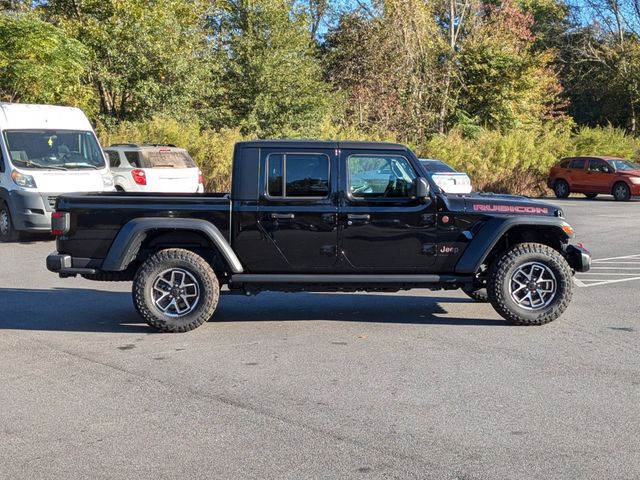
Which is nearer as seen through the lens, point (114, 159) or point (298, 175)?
point (298, 175)

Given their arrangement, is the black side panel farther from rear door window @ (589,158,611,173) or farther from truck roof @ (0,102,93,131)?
rear door window @ (589,158,611,173)

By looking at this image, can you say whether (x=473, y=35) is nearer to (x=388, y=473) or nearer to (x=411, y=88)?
(x=411, y=88)

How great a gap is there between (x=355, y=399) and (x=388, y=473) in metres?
1.43

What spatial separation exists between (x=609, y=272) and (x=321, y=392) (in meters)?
7.64

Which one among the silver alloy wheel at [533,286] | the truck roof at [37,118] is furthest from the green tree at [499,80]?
the silver alloy wheel at [533,286]

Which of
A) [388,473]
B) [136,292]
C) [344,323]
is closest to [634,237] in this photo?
[344,323]

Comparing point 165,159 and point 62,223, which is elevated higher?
point 165,159

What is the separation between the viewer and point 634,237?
17750 millimetres

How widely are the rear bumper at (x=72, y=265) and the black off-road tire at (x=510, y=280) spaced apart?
12.7 ft

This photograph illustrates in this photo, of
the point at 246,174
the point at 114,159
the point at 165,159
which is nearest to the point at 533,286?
the point at 246,174

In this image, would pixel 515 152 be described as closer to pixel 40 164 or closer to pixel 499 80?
pixel 499 80

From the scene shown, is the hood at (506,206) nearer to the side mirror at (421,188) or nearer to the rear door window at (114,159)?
the side mirror at (421,188)

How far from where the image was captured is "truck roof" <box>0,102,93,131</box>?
1625cm

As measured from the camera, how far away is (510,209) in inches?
338
